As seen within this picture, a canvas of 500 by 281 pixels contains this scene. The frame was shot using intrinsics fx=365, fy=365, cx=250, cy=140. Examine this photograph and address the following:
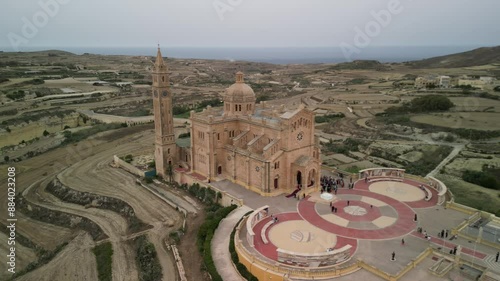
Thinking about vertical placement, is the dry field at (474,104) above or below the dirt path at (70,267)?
above

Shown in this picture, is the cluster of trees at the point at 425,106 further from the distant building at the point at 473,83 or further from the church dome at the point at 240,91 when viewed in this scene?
the church dome at the point at 240,91

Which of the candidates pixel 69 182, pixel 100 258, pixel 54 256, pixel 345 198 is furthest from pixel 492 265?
pixel 69 182

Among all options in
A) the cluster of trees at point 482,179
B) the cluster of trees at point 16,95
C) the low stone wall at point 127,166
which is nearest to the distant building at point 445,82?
the cluster of trees at point 482,179

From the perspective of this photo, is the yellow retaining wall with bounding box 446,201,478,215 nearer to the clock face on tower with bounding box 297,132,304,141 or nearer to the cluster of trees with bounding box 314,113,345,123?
the clock face on tower with bounding box 297,132,304,141

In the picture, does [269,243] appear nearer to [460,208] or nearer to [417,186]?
[460,208]

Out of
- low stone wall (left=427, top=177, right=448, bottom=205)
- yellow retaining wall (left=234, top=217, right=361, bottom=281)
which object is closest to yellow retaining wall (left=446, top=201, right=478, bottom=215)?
low stone wall (left=427, top=177, right=448, bottom=205)

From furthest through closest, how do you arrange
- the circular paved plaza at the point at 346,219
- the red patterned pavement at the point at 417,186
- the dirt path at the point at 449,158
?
the dirt path at the point at 449,158 → the red patterned pavement at the point at 417,186 → the circular paved plaza at the point at 346,219
